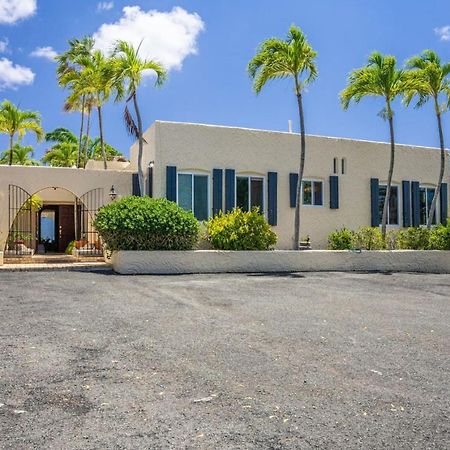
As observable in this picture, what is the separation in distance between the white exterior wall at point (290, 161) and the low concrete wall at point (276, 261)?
2.69m

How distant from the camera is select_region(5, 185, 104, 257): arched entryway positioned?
1608 centimetres

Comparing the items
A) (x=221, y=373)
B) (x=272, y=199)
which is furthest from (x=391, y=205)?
(x=221, y=373)

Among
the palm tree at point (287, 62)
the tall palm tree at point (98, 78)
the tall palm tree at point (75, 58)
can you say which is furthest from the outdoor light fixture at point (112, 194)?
the tall palm tree at point (75, 58)

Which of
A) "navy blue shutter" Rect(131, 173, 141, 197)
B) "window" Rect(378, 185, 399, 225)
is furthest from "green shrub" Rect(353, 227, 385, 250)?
"navy blue shutter" Rect(131, 173, 141, 197)

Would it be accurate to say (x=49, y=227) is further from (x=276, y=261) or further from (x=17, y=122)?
(x=276, y=261)

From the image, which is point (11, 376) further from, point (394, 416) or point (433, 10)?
point (433, 10)

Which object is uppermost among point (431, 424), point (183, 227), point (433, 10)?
point (433, 10)

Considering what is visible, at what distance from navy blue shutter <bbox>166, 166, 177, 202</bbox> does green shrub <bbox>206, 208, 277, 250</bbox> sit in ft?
6.09

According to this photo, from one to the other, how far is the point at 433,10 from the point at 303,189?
24.9 feet

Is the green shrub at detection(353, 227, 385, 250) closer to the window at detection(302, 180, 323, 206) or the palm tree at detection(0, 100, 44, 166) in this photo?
the window at detection(302, 180, 323, 206)

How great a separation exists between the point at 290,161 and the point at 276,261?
4.63 meters

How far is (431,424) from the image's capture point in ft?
10.9

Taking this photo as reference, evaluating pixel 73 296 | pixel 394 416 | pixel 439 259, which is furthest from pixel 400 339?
pixel 439 259

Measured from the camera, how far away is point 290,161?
1688cm
